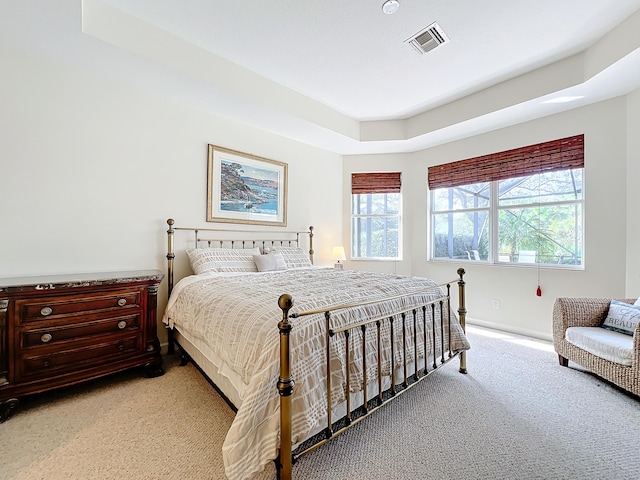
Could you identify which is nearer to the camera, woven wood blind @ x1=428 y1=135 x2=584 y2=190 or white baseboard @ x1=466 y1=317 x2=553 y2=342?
woven wood blind @ x1=428 y1=135 x2=584 y2=190

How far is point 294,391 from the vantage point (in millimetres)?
1288

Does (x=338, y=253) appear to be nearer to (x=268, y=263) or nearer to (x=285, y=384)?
(x=268, y=263)

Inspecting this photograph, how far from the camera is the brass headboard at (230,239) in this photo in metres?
2.87

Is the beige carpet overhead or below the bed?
below

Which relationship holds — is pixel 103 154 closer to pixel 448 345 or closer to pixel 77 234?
pixel 77 234

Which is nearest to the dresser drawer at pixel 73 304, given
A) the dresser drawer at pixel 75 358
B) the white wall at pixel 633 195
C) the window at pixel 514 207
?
the dresser drawer at pixel 75 358

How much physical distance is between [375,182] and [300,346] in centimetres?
383

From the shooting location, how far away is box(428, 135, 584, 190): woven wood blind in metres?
3.15

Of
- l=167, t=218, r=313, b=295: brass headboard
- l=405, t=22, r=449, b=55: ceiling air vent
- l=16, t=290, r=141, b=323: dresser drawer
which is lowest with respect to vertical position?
l=16, t=290, r=141, b=323: dresser drawer

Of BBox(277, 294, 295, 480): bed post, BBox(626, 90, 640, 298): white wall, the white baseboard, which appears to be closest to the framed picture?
BBox(277, 294, 295, 480): bed post

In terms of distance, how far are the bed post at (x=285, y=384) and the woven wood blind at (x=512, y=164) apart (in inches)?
148

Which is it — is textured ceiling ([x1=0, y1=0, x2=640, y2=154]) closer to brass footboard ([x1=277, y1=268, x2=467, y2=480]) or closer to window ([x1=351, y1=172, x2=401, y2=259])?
window ([x1=351, y1=172, x2=401, y2=259])

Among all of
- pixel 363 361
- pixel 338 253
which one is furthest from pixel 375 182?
pixel 363 361

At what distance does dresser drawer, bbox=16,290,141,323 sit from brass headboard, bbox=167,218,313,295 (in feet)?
2.12
